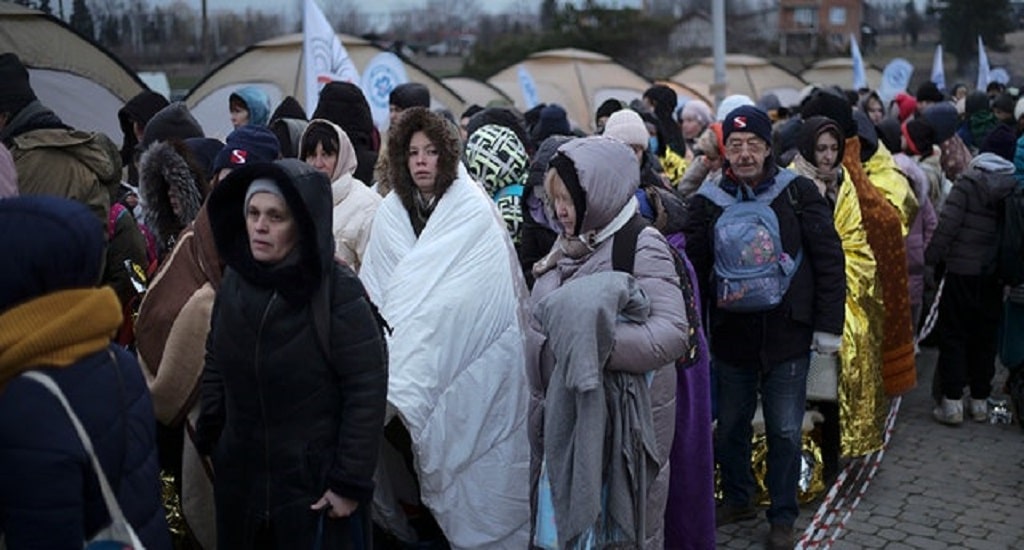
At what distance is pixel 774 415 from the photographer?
5062 mm

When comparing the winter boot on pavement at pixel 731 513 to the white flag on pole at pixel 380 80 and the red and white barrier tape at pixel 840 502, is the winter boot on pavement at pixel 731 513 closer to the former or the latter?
the red and white barrier tape at pixel 840 502

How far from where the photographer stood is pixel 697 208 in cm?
509

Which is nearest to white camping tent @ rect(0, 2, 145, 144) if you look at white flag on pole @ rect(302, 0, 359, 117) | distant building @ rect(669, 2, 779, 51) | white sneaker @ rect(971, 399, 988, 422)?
white flag on pole @ rect(302, 0, 359, 117)

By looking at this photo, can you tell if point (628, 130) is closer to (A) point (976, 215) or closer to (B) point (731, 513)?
(B) point (731, 513)

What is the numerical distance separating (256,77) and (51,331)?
43.2 ft

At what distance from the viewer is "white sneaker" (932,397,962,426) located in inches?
277

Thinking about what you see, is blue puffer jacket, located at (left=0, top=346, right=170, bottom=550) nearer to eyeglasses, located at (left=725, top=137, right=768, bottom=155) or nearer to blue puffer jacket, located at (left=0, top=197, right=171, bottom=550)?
blue puffer jacket, located at (left=0, top=197, right=171, bottom=550)

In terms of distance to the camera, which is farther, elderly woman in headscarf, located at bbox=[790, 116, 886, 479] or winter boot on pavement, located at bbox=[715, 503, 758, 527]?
elderly woman in headscarf, located at bbox=[790, 116, 886, 479]

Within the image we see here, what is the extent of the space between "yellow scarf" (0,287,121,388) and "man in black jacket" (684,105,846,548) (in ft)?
10.3

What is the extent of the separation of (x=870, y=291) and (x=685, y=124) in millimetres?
4461

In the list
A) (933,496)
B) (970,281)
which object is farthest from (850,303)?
(970,281)

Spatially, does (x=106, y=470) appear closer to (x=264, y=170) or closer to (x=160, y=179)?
(x=264, y=170)

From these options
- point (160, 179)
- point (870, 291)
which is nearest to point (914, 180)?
point (870, 291)

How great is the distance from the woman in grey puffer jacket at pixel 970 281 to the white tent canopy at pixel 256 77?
9605 mm
